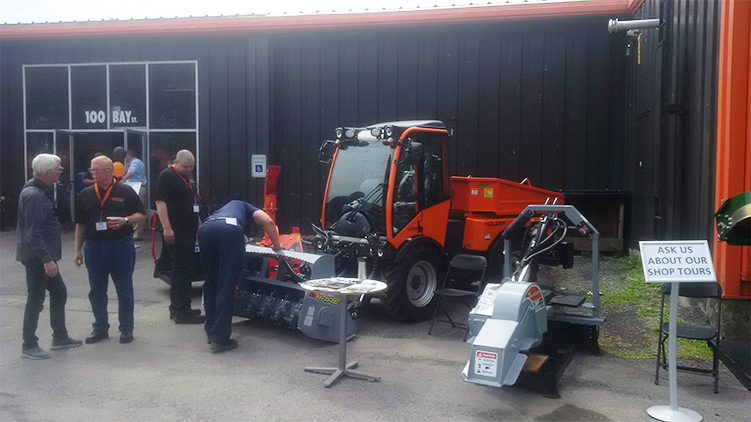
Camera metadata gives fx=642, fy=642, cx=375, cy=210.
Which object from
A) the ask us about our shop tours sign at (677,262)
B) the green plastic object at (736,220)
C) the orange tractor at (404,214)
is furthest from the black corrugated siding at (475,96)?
the ask us about our shop tours sign at (677,262)

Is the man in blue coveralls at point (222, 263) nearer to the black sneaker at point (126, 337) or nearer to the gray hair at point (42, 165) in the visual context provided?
the black sneaker at point (126, 337)

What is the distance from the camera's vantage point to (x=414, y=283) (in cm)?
737

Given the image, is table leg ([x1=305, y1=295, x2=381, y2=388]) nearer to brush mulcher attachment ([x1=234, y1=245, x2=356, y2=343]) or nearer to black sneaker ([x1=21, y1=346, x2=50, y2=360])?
brush mulcher attachment ([x1=234, y1=245, x2=356, y2=343])

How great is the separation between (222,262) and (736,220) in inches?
168

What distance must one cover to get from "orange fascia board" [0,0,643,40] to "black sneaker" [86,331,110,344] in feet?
25.6

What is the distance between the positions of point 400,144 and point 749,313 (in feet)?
12.8

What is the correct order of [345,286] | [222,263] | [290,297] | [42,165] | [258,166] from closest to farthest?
1. [345,286]
2. [42,165]
3. [222,263]
4. [290,297]
5. [258,166]

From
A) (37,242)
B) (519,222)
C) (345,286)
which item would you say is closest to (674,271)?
(519,222)

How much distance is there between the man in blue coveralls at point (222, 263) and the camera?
5.97 m

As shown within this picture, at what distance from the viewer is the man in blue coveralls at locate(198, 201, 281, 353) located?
597cm

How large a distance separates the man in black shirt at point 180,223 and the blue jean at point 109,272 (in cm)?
56

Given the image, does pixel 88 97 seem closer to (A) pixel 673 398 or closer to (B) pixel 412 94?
(B) pixel 412 94

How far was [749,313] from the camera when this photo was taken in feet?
20.3

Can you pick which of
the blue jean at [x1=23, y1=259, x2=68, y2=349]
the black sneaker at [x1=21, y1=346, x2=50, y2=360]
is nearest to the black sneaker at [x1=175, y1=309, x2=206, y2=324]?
the blue jean at [x1=23, y1=259, x2=68, y2=349]
